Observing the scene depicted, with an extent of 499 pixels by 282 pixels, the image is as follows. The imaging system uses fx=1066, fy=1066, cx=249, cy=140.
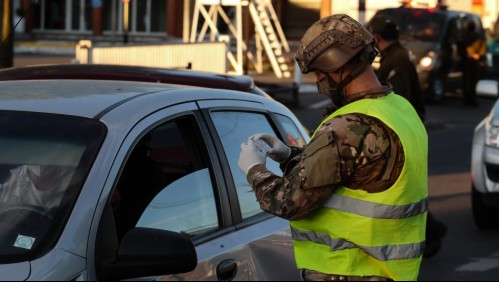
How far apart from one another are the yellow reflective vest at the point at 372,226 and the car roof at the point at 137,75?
2.91 meters

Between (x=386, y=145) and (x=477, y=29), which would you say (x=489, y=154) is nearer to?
(x=386, y=145)

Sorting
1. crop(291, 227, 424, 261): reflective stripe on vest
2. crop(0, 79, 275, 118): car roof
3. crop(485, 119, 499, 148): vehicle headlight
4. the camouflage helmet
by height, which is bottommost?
crop(485, 119, 499, 148): vehicle headlight

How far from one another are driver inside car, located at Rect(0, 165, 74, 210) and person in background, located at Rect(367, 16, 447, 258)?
513 cm

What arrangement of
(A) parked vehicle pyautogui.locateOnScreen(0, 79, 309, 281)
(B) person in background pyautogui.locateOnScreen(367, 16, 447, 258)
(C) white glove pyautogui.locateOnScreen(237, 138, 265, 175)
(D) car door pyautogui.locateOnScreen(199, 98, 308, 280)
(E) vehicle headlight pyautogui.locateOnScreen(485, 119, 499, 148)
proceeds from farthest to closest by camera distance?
(E) vehicle headlight pyautogui.locateOnScreen(485, 119, 499, 148), (B) person in background pyautogui.locateOnScreen(367, 16, 447, 258), (D) car door pyautogui.locateOnScreen(199, 98, 308, 280), (C) white glove pyautogui.locateOnScreen(237, 138, 265, 175), (A) parked vehicle pyautogui.locateOnScreen(0, 79, 309, 281)

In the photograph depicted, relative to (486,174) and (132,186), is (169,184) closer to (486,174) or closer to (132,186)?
(132,186)

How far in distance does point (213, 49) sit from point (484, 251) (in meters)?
8.77

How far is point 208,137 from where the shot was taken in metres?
4.47

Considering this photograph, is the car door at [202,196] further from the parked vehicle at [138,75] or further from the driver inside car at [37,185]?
the parked vehicle at [138,75]

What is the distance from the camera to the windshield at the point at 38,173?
355 centimetres

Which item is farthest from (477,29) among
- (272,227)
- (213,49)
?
(272,227)

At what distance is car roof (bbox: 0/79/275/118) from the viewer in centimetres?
400

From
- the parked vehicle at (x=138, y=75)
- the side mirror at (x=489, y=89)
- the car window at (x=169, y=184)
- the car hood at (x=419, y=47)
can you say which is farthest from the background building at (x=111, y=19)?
the car window at (x=169, y=184)

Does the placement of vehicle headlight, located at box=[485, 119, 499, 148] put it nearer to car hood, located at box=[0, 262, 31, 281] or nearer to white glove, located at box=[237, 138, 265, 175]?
white glove, located at box=[237, 138, 265, 175]

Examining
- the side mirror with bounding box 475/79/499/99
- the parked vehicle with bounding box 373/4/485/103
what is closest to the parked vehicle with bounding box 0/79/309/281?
the side mirror with bounding box 475/79/499/99
